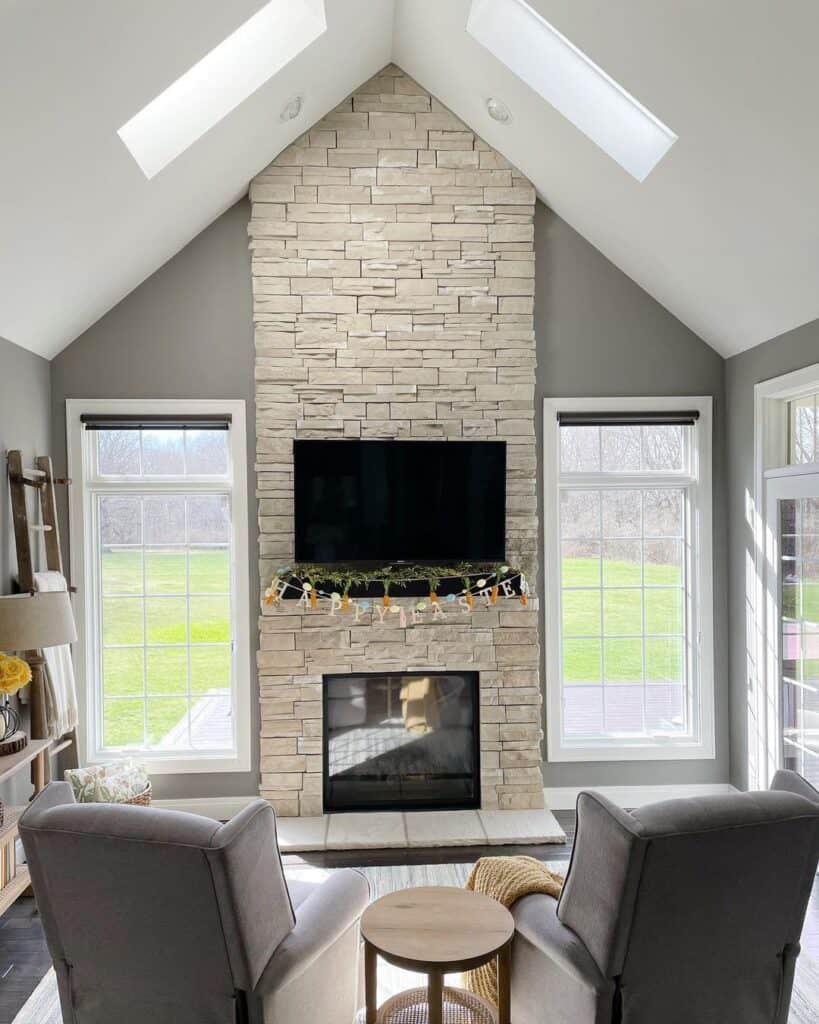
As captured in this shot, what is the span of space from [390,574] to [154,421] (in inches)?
63.6

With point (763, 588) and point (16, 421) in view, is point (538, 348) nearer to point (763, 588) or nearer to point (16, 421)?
point (763, 588)

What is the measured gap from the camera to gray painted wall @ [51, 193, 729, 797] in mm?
4543

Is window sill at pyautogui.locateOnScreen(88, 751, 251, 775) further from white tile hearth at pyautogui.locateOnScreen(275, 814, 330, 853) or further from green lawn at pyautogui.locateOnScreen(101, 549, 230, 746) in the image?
white tile hearth at pyautogui.locateOnScreen(275, 814, 330, 853)

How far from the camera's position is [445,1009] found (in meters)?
2.61

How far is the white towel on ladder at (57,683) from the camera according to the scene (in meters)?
3.94

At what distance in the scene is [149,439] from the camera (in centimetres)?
461

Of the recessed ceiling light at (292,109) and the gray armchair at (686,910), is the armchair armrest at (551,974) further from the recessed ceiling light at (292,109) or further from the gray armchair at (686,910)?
the recessed ceiling light at (292,109)

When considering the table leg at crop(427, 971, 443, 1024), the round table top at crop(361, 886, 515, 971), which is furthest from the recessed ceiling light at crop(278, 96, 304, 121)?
the table leg at crop(427, 971, 443, 1024)

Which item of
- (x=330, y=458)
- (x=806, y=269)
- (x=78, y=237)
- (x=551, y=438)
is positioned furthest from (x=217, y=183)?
(x=806, y=269)

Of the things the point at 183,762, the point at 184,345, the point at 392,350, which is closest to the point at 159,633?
the point at 183,762

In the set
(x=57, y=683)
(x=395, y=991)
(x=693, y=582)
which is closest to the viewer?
(x=395, y=991)

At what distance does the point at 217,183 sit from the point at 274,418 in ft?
4.16

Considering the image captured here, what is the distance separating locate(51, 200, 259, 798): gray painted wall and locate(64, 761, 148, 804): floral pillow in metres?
0.41

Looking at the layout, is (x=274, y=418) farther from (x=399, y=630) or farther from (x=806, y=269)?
(x=806, y=269)
